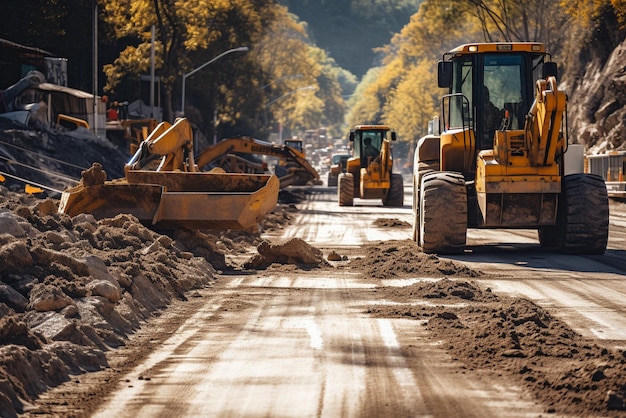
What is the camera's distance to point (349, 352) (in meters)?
9.41

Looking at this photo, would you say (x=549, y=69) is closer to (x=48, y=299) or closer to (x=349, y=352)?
(x=349, y=352)

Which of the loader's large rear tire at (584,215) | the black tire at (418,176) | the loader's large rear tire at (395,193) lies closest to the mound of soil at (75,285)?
the black tire at (418,176)

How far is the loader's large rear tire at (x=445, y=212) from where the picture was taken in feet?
59.4

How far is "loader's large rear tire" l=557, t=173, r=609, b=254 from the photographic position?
17984 millimetres

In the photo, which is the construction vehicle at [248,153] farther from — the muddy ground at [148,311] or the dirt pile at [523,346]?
the dirt pile at [523,346]

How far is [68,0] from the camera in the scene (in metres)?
58.5

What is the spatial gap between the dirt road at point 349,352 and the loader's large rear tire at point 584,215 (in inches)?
68.8

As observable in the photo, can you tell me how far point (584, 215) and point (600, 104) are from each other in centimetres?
4414

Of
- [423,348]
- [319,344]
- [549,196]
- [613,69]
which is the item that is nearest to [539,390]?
[423,348]

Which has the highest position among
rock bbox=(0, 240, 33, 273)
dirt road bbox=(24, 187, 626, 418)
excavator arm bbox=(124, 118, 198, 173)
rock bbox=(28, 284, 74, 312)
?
excavator arm bbox=(124, 118, 198, 173)

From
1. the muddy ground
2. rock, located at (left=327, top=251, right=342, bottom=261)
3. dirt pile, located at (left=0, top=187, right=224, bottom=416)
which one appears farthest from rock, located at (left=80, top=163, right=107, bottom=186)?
rock, located at (left=327, top=251, right=342, bottom=261)

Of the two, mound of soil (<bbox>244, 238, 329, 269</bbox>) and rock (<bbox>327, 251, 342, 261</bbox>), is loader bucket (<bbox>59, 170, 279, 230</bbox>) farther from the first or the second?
rock (<bbox>327, 251, 342, 261</bbox>)

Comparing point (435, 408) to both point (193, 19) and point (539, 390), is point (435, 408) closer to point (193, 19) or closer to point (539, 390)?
point (539, 390)

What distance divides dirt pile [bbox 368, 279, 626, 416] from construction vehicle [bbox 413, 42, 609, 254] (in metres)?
4.77
